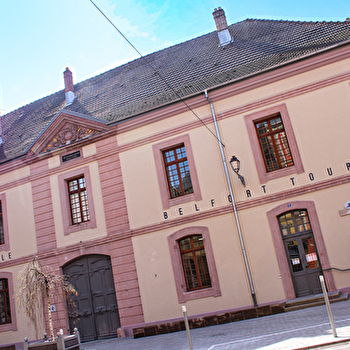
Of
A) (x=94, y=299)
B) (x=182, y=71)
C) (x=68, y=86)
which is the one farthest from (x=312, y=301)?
(x=68, y=86)

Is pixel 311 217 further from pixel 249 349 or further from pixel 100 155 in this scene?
pixel 100 155

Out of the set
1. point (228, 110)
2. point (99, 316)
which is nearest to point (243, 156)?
point (228, 110)

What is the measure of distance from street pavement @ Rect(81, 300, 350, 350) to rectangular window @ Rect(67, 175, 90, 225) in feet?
17.0

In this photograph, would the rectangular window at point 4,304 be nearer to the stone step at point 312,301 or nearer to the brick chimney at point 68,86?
the brick chimney at point 68,86

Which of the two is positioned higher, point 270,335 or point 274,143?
point 274,143

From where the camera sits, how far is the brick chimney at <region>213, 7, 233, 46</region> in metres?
17.2

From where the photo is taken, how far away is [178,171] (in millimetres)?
A: 14508

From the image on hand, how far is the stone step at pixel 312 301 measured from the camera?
10898 millimetres

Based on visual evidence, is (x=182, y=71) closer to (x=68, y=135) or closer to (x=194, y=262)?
(x=68, y=135)

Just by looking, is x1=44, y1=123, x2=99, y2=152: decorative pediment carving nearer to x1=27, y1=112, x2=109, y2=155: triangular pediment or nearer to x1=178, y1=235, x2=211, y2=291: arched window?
x1=27, y1=112, x2=109, y2=155: triangular pediment

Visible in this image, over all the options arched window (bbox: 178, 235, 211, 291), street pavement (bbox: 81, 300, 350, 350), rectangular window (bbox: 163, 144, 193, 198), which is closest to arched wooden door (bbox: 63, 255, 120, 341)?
street pavement (bbox: 81, 300, 350, 350)

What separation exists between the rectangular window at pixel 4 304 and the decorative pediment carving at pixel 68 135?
6.16 meters

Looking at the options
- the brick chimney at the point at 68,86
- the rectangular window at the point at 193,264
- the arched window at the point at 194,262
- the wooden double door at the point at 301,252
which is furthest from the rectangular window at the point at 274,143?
the brick chimney at the point at 68,86

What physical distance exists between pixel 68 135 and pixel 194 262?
775 cm
